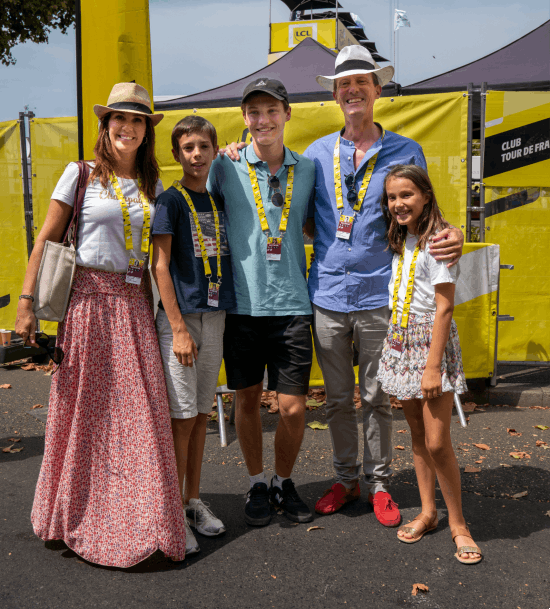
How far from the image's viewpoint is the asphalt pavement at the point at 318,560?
2.55m

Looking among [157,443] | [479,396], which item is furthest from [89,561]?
[479,396]

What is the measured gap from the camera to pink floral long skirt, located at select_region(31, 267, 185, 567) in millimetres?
2803

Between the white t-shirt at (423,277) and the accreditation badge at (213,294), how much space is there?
0.90 meters

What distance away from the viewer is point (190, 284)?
2.93m

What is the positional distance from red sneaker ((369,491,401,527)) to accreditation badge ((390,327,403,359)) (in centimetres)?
88

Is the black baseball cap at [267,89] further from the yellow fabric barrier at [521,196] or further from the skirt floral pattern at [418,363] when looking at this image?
the yellow fabric barrier at [521,196]

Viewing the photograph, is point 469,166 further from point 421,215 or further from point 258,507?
point 258,507

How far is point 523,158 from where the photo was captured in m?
5.66

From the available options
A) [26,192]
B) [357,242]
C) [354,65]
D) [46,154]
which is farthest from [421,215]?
[26,192]

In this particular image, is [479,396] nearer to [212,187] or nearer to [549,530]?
[549,530]

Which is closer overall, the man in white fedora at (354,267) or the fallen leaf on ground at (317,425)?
the man in white fedora at (354,267)

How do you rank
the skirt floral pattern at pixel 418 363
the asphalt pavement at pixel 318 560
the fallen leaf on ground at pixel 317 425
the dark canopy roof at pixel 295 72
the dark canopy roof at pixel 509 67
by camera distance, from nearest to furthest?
the asphalt pavement at pixel 318 560, the skirt floral pattern at pixel 418 363, the fallen leaf on ground at pixel 317 425, the dark canopy roof at pixel 509 67, the dark canopy roof at pixel 295 72

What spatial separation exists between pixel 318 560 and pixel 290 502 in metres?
0.51

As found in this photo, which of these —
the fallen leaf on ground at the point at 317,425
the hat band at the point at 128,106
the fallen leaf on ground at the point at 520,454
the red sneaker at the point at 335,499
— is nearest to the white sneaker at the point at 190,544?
the red sneaker at the point at 335,499
